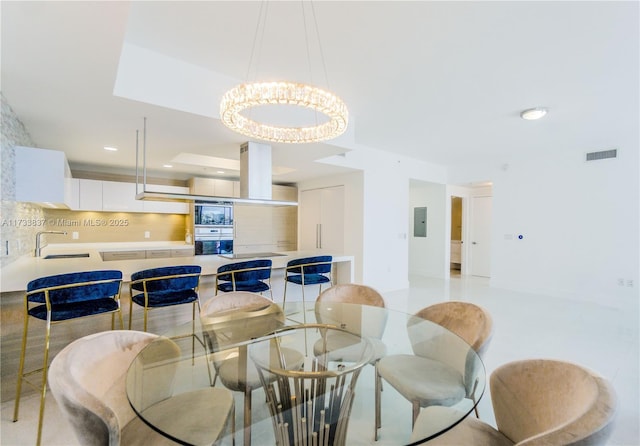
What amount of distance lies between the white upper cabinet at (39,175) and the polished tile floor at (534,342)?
176cm

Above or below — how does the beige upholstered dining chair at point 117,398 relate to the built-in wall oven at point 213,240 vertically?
below

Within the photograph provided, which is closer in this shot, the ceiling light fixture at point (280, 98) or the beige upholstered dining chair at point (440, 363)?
the beige upholstered dining chair at point (440, 363)

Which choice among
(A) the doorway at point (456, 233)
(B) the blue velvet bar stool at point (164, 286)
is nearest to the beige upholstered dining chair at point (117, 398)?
(B) the blue velvet bar stool at point (164, 286)

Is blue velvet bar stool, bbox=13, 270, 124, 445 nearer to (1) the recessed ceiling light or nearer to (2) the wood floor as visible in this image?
(2) the wood floor

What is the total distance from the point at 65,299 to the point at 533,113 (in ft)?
15.6

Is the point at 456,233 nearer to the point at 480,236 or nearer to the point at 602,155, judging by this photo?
the point at 480,236

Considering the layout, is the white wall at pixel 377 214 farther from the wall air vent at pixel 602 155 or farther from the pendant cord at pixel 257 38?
the wall air vent at pixel 602 155

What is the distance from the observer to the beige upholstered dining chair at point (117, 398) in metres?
0.96

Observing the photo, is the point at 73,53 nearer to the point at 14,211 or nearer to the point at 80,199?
the point at 14,211

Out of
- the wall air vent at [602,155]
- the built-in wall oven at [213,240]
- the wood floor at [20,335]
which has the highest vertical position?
the wall air vent at [602,155]

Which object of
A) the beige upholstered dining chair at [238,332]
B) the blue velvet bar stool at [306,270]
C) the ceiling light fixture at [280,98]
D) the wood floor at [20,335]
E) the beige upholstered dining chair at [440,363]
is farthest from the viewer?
the blue velvet bar stool at [306,270]

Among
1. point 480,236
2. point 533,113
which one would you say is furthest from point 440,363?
point 480,236

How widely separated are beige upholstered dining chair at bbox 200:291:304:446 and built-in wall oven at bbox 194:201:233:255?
333 centimetres

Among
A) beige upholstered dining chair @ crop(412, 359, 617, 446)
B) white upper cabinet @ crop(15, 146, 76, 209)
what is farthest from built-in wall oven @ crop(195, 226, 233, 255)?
beige upholstered dining chair @ crop(412, 359, 617, 446)
